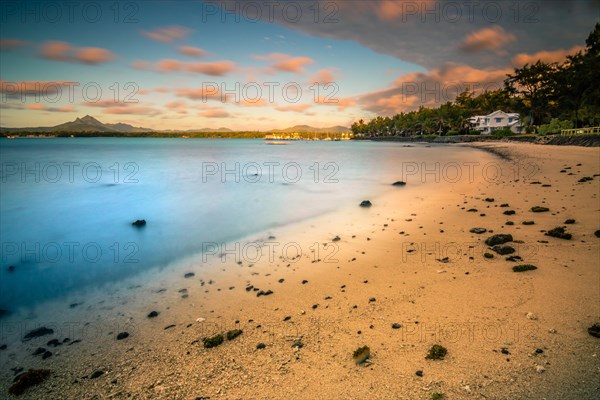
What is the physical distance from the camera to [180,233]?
11.3 metres

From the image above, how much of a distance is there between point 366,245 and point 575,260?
4313 millimetres

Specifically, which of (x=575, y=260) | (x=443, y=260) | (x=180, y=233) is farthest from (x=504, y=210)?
(x=180, y=233)

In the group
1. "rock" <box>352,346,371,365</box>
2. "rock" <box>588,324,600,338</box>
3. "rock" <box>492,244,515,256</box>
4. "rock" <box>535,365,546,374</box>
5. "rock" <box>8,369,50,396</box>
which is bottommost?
"rock" <box>8,369,50,396</box>

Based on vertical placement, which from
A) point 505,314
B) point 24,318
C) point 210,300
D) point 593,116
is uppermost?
point 593,116

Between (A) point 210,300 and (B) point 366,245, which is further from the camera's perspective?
(B) point 366,245

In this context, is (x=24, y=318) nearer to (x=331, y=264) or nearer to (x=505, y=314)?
(x=331, y=264)

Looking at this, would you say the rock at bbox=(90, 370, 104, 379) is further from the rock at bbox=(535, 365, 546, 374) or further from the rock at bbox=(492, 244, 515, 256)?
the rock at bbox=(492, 244, 515, 256)

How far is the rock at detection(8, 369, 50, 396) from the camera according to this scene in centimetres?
374

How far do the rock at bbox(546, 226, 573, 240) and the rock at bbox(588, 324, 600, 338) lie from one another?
12.9ft

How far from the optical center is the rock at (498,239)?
22.9ft

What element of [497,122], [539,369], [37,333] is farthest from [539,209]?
[497,122]

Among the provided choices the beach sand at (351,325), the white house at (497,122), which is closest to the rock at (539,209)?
the beach sand at (351,325)

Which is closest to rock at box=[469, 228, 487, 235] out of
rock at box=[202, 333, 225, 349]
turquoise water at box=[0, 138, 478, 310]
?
turquoise water at box=[0, 138, 478, 310]

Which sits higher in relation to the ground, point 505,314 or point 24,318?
point 505,314
